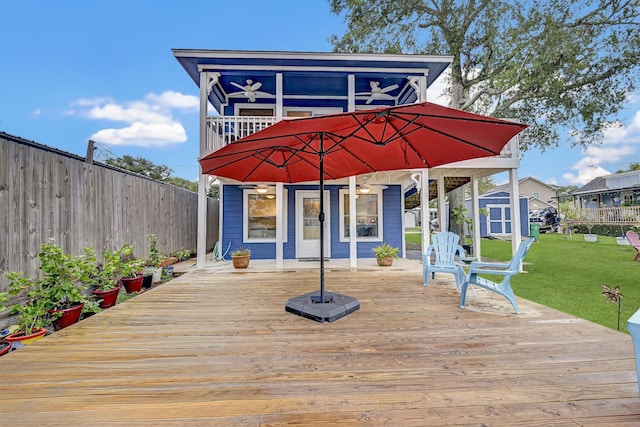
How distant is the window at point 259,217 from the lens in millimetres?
7297

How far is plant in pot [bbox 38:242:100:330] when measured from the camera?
3062mm

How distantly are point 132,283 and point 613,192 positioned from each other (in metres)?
29.5

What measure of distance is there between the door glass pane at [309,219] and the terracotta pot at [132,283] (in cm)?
393

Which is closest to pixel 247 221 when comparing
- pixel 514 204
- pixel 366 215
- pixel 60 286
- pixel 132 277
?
pixel 132 277

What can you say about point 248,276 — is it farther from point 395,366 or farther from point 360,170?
point 395,366

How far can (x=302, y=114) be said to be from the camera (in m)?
7.93

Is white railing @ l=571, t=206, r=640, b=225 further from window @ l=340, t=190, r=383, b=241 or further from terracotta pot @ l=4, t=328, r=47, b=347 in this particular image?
terracotta pot @ l=4, t=328, r=47, b=347

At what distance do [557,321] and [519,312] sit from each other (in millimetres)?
326

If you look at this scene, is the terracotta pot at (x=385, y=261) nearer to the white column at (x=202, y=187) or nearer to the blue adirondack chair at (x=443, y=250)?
the blue adirondack chair at (x=443, y=250)

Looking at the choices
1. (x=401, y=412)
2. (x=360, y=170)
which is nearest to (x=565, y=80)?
(x=360, y=170)

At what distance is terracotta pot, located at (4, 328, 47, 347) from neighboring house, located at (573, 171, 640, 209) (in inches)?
1084

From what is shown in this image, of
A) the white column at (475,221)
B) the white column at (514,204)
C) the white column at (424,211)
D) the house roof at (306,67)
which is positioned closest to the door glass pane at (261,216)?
the house roof at (306,67)

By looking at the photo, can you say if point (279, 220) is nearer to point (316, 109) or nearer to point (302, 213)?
point (302, 213)

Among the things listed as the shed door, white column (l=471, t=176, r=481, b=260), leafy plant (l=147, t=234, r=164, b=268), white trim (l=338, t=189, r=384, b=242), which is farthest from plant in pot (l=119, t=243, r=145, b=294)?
the shed door
